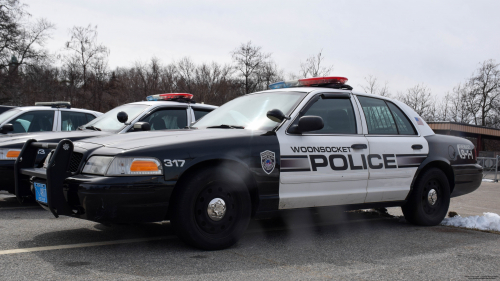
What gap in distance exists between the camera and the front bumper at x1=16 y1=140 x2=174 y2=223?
381cm

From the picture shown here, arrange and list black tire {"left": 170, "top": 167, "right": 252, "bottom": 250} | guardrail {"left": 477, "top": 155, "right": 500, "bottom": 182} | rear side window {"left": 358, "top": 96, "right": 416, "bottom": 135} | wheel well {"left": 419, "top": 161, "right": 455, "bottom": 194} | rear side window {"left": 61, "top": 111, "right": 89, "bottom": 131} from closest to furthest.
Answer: black tire {"left": 170, "top": 167, "right": 252, "bottom": 250} < rear side window {"left": 358, "top": 96, "right": 416, "bottom": 135} < wheel well {"left": 419, "top": 161, "right": 455, "bottom": 194} < rear side window {"left": 61, "top": 111, "right": 89, "bottom": 131} < guardrail {"left": 477, "top": 155, "right": 500, "bottom": 182}

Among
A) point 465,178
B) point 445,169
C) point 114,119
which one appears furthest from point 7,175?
point 465,178

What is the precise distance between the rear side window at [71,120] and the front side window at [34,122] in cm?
20

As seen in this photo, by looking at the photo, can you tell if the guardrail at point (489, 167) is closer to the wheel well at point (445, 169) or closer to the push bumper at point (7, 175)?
the wheel well at point (445, 169)

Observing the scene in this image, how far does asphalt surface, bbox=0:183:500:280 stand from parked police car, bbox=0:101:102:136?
2.71 m

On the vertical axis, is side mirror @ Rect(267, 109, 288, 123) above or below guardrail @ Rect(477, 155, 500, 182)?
above

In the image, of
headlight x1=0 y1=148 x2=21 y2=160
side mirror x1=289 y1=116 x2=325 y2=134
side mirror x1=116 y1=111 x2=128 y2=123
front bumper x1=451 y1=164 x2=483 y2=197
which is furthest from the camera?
side mirror x1=116 y1=111 x2=128 y2=123

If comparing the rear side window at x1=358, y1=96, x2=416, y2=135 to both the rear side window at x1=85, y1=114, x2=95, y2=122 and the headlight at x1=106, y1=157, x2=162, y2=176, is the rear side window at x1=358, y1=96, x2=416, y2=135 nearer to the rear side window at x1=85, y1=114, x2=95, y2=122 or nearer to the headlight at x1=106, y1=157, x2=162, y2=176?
the headlight at x1=106, y1=157, x2=162, y2=176

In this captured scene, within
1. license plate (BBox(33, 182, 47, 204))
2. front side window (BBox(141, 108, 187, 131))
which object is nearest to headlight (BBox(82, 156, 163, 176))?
license plate (BBox(33, 182, 47, 204))

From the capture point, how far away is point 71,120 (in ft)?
28.8

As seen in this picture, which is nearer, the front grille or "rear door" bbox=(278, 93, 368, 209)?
the front grille

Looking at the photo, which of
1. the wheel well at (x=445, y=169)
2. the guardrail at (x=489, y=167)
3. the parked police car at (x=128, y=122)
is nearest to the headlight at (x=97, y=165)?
the parked police car at (x=128, y=122)

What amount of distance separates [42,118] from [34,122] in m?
0.14

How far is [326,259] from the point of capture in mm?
4121
